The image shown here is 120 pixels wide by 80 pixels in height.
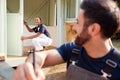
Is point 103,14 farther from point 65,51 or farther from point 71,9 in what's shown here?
point 71,9

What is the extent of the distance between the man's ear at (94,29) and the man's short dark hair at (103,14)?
16mm

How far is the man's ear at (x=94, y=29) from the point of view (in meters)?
1.53

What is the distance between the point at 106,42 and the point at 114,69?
143mm

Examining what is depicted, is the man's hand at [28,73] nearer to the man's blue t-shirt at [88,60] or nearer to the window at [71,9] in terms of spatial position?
the man's blue t-shirt at [88,60]

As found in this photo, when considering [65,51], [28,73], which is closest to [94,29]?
[65,51]

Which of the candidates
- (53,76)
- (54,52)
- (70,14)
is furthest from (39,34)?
(54,52)

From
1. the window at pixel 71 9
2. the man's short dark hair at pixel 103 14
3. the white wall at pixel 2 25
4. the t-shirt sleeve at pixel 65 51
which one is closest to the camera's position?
the man's short dark hair at pixel 103 14

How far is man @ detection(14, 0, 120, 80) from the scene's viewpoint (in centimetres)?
148

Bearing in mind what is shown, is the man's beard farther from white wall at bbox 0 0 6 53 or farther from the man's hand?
white wall at bbox 0 0 6 53

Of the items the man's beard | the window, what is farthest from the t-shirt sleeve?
the window

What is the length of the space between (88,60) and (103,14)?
240 mm

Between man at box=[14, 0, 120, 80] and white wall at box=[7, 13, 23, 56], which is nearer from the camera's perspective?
man at box=[14, 0, 120, 80]

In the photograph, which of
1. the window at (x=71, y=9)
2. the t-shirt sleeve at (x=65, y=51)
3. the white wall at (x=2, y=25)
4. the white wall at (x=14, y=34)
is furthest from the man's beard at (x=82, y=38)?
the window at (x=71, y=9)

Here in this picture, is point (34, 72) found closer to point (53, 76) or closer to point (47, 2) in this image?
point (53, 76)
